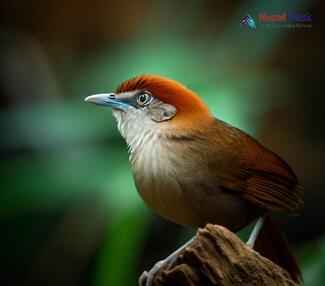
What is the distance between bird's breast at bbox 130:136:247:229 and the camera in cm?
176

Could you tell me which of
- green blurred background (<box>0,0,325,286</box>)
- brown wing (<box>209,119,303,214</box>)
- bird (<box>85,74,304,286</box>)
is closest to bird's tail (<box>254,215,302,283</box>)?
bird (<box>85,74,304,286</box>)

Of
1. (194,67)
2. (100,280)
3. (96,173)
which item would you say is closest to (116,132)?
(96,173)

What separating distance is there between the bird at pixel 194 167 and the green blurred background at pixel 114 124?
0.45m

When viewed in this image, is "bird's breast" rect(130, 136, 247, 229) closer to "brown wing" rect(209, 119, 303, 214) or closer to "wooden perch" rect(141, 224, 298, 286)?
→ "brown wing" rect(209, 119, 303, 214)

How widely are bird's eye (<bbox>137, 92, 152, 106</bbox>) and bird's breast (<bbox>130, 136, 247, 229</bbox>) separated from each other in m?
0.14

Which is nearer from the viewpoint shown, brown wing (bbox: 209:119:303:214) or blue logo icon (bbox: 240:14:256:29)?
brown wing (bbox: 209:119:303:214)

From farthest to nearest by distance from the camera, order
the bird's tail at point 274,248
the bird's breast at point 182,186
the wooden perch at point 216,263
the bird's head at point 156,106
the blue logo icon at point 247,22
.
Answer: the blue logo icon at point 247,22, the bird's tail at point 274,248, the bird's head at point 156,106, the bird's breast at point 182,186, the wooden perch at point 216,263

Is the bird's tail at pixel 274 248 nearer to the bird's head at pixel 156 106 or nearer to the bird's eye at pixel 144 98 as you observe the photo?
the bird's head at pixel 156 106

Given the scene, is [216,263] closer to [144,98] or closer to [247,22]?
[144,98]

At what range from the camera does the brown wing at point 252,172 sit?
181 cm

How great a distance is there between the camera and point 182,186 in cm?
175

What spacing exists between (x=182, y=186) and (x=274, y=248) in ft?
1.39

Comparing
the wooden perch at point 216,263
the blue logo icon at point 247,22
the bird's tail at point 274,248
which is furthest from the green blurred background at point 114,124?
the wooden perch at point 216,263

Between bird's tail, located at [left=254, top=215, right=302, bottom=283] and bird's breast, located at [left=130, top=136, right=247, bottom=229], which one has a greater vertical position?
bird's breast, located at [left=130, top=136, right=247, bottom=229]
